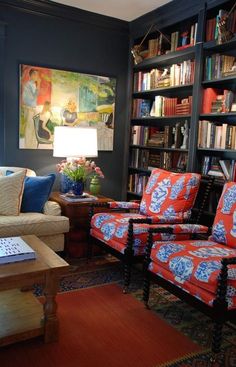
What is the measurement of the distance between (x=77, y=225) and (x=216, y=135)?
1.58 metres

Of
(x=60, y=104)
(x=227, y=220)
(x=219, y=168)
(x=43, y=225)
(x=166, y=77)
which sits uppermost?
(x=166, y=77)

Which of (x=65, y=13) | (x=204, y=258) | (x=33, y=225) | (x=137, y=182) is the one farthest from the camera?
(x=137, y=182)

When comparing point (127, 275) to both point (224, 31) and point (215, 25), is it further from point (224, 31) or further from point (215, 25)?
point (215, 25)

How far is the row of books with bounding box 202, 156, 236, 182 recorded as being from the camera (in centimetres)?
306

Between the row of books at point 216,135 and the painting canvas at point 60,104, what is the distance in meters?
1.32

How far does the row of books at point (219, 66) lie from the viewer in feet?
9.92

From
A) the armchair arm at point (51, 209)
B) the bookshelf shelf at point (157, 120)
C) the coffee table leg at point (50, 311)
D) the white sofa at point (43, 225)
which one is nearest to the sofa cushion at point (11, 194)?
the white sofa at point (43, 225)

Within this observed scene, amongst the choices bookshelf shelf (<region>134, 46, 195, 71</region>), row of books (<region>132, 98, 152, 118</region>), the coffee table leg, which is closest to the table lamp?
row of books (<region>132, 98, 152, 118</region>)

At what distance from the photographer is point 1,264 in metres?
1.97

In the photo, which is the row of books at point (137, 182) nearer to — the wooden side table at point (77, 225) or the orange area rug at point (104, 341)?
the wooden side table at point (77, 225)

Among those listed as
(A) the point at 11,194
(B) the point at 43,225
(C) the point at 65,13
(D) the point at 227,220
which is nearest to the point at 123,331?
(D) the point at 227,220

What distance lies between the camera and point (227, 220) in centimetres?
253

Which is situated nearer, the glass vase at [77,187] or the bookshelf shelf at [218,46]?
the bookshelf shelf at [218,46]

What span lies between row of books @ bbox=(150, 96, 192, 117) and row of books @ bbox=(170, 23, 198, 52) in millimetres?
513
